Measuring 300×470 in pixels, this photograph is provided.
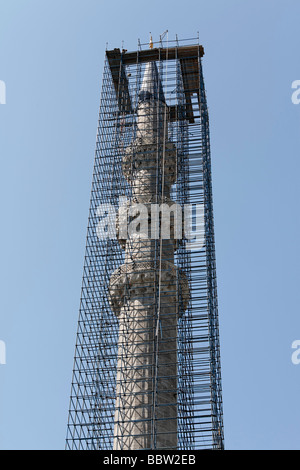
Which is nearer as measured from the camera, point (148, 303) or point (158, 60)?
point (148, 303)

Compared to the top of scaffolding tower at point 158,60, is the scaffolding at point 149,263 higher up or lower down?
lower down

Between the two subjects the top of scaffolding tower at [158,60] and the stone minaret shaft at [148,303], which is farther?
the top of scaffolding tower at [158,60]

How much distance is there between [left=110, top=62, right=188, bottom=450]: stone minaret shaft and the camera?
3262cm

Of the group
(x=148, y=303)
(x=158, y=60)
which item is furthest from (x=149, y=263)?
(x=158, y=60)

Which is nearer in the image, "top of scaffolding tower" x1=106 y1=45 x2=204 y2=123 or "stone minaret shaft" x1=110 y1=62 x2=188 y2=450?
"stone minaret shaft" x1=110 y1=62 x2=188 y2=450

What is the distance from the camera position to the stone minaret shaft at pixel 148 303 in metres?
32.6

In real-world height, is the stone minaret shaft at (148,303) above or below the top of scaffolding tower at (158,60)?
below

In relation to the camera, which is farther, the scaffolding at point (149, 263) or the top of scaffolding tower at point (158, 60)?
the top of scaffolding tower at point (158, 60)

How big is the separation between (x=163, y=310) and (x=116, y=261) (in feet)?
15.7

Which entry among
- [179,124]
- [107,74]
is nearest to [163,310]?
[179,124]

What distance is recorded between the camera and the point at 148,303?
119 feet

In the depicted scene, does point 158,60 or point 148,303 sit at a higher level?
point 158,60

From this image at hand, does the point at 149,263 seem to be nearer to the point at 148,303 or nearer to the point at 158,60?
the point at 148,303
